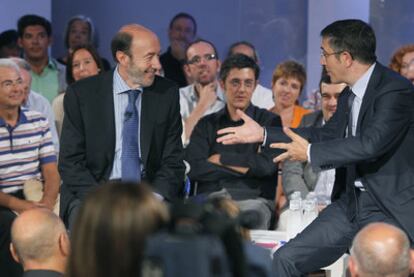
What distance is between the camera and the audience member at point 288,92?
6.80 meters

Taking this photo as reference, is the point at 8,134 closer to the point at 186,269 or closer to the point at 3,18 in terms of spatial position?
the point at 3,18

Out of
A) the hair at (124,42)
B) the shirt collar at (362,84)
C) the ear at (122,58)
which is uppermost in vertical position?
the hair at (124,42)

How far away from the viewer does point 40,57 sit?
25.1 ft

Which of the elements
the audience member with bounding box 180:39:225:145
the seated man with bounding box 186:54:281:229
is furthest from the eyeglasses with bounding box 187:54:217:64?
the seated man with bounding box 186:54:281:229

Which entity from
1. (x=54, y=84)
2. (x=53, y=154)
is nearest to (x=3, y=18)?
(x=54, y=84)

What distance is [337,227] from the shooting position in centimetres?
457

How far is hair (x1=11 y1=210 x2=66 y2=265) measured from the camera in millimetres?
3359

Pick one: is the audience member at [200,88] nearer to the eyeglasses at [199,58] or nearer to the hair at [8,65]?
the eyeglasses at [199,58]

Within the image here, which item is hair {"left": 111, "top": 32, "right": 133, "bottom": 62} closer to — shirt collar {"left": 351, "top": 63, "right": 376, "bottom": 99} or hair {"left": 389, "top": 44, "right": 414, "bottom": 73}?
shirt collar {"left": 351, "top": 63, "right": 376, "bottom": 99}

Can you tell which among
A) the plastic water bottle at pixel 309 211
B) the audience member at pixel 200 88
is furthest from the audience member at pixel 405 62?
the plastic water bottle at pixel 309 211

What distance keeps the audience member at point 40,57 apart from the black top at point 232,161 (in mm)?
1764

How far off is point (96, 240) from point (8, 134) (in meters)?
3.97

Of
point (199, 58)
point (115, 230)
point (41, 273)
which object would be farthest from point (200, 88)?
point (115, 230)

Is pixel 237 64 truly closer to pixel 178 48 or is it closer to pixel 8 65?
pixel 8 65
